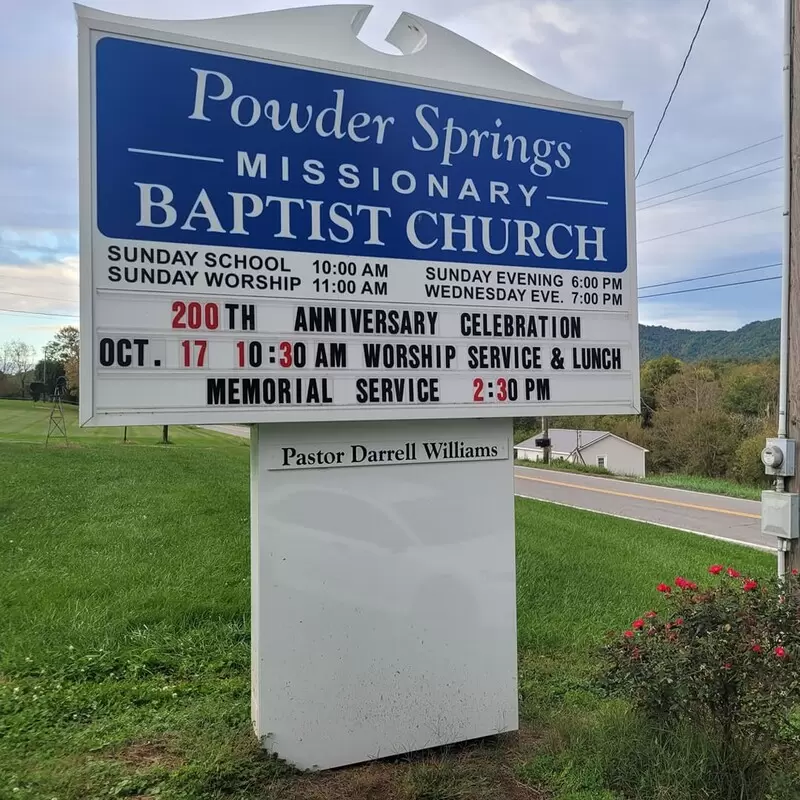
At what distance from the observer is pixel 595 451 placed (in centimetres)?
4403

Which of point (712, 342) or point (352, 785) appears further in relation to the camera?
point (712, 342)

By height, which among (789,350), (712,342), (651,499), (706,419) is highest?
(712,342)

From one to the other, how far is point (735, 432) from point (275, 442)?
36158mm

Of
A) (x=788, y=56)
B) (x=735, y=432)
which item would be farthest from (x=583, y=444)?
(x=788, y=56)

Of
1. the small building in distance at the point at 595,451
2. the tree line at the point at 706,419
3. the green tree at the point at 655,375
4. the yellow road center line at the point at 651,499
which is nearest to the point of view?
the yellow road center line at the point at 651,499

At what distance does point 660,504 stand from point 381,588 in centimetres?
1614

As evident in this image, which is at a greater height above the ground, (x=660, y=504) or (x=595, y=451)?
(x=660, y=504)

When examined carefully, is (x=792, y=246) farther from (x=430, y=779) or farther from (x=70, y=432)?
(x=70, y=432)

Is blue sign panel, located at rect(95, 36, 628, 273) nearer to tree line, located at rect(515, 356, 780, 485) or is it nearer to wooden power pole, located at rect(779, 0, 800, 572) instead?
wooden power pole, located at rect(779, 0, 800, 572)

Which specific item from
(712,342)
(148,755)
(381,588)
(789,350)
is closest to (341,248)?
(381,588)

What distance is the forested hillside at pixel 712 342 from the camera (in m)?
55.4

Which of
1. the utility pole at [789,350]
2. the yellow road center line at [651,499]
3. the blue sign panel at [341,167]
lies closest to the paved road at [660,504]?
the yellow road center line at [651,499]

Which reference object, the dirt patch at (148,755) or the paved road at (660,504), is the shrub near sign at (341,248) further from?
the paved road at (660,504)

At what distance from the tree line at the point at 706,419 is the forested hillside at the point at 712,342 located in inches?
219
